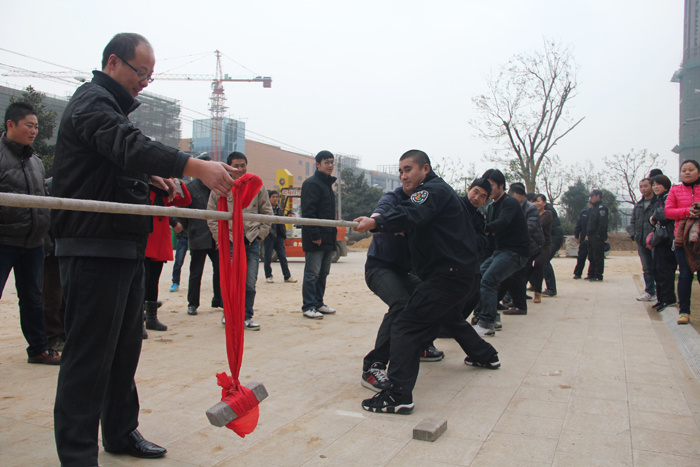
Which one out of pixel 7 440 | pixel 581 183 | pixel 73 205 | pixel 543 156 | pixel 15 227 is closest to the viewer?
pixel 73 205

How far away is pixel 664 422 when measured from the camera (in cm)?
306

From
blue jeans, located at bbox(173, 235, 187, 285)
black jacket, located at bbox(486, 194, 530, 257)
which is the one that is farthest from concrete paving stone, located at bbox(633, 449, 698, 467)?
blue jeans, located at bbox(173, 235, 187, 285)

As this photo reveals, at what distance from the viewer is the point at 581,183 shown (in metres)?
41.5

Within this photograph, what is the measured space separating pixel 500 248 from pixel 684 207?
2044 millimetres

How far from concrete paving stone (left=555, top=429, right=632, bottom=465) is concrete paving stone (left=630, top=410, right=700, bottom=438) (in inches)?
7.7

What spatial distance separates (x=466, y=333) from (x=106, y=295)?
286 centimetres

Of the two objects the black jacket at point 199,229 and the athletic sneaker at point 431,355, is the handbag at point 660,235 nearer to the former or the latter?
the athletic sneaker at point 431,355


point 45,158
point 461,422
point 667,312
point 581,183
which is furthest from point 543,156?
point 461,422

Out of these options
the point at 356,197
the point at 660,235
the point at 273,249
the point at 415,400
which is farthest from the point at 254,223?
the point at 356,197

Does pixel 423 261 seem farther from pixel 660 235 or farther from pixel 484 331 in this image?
pixel 660 235

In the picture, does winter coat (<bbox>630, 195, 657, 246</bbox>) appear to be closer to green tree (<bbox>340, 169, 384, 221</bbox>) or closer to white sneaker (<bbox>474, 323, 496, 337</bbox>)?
A: white sneaker (<bbox>474, 323, 496, 337</bbox>)

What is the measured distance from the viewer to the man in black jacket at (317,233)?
6.67m

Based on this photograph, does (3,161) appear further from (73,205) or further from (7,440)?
(73,205)

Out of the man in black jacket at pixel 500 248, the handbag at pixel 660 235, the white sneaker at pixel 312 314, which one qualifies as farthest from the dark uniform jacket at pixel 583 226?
the white sneaker at pixel 312 314
